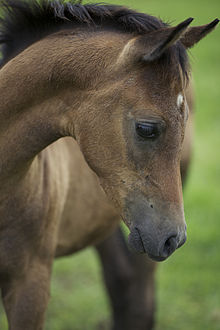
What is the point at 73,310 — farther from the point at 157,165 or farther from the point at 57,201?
the point at 157,165

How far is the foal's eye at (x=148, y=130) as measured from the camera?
2439 mm

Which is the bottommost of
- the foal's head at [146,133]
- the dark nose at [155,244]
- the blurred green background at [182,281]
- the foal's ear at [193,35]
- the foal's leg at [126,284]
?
the blurred green background at [182,281]

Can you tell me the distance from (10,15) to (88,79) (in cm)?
62

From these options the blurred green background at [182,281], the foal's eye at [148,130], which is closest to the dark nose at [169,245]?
the foal's eye at [148,130]

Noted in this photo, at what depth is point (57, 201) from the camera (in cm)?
324

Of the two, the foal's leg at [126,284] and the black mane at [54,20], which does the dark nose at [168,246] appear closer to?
the black mane at [54,20]

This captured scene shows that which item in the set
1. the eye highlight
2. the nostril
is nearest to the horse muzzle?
the nostril

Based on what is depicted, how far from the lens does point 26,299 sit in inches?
117

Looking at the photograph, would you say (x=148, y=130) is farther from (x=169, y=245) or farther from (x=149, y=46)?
(x=169, y=245)

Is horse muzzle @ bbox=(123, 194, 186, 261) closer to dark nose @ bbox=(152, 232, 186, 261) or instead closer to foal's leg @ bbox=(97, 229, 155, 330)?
dark nose @ bbox=(152, 232, 186, 261)

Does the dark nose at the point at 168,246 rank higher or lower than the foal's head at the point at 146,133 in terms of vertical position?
lower

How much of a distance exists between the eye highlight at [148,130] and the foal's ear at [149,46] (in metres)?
0.27

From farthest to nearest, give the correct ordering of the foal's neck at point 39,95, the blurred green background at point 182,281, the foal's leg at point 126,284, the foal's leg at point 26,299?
the blurred green background at point 182,281 < the foal's leg at point 126,284 < the foal's leg at point 26,299 < the foal's neck at point 39,95

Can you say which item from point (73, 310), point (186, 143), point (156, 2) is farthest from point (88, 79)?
point (156, 2)
